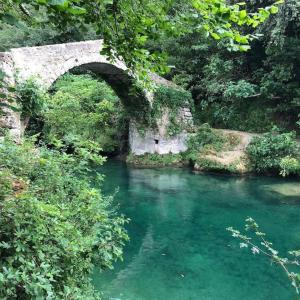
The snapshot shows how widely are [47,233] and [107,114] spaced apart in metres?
11.7

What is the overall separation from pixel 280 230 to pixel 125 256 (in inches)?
121

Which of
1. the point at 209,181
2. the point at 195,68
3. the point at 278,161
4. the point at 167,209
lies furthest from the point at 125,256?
the point at 195,68

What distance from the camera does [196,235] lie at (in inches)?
286

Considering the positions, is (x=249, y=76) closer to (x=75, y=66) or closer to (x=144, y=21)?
(x=75, y=66)

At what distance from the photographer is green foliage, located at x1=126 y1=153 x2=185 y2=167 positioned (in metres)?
13.2

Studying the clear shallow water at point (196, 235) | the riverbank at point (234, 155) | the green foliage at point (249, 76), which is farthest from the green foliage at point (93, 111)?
the green foliage at point (249, 76)

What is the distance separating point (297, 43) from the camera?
11430 millimetres

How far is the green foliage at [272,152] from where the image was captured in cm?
1089

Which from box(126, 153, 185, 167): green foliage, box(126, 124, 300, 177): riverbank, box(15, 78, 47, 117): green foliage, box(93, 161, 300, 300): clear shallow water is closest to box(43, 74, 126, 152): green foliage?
box(126, 153, 185, 167): green foliage

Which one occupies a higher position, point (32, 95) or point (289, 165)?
point (32, 95)

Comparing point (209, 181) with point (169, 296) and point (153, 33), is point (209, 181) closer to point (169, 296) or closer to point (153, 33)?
point (169, 296)

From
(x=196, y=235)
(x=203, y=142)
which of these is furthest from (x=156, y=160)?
(x=196, y=235)

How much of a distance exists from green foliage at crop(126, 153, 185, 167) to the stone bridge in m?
0.23

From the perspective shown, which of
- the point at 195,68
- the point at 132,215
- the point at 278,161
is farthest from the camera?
the point at 195,68
